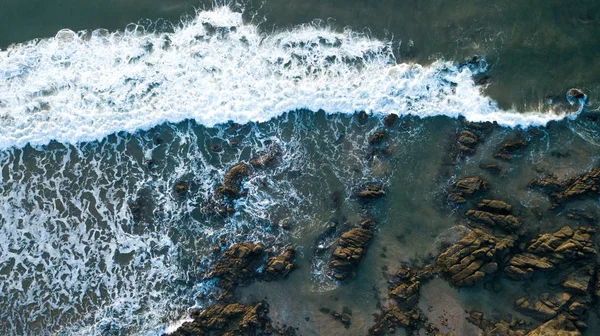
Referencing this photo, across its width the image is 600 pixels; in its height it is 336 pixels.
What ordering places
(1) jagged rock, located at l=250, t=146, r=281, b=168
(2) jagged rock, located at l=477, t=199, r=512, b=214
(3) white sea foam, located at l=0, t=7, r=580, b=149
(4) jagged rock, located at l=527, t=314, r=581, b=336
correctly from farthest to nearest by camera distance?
1. (3) white sea foam, located at l=0, t=7, r=580, b=149
2. (1) jagged rock, located at l=250, t=146, r=281, b=168
3. (2) jagged rock, located at l=477, t=199, r=512, b=214
4. (4) jagged rock, located at l=527, t=314, r=581, b=336

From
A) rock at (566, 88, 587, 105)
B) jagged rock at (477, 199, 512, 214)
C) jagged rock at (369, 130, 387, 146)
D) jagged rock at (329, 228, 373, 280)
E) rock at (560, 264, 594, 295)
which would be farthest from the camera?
jagged rock at (369, 130, 387, 146)

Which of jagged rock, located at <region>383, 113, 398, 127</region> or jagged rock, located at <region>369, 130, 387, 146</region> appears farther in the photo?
jagged rock, located at <region>383, 113, 398, 127</region>

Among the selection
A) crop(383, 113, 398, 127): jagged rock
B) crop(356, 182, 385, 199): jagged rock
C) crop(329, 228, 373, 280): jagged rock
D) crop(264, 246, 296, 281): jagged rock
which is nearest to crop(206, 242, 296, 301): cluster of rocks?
crop(264, 246, 296, 281): jagged rock

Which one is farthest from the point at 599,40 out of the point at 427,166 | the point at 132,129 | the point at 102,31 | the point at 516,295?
the point at 102,31

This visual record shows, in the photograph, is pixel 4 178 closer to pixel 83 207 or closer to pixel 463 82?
Result: pixel 83 207

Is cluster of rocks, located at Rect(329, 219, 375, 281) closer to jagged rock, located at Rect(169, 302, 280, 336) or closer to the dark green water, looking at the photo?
jagged rock, located at Rect(169, 302, 280, 336)

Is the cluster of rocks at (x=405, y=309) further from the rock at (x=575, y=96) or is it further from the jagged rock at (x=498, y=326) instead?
the rock at (x=575, y=96)
